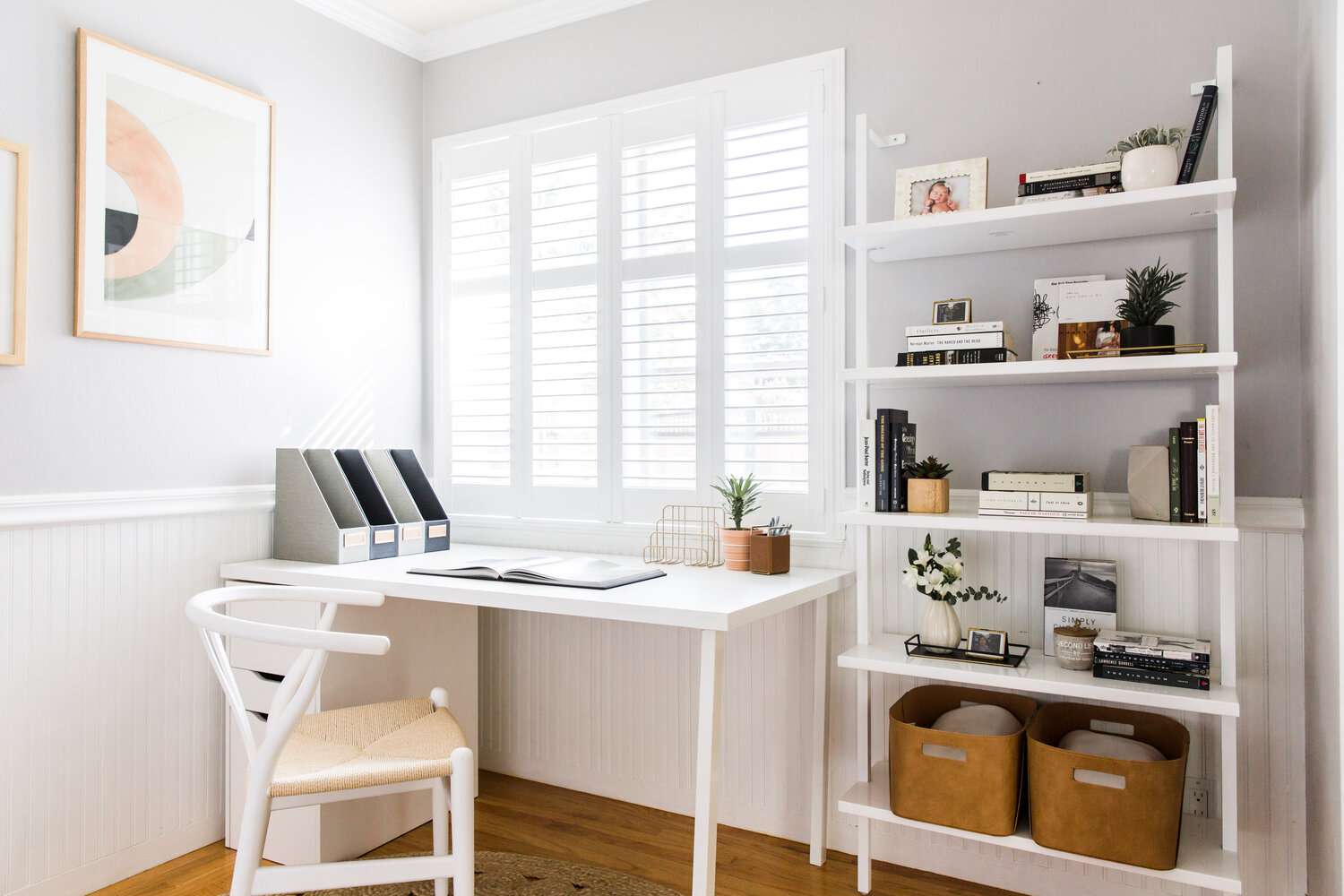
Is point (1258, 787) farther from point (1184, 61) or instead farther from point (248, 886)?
point (248, 886)

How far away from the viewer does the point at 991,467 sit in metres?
2.18

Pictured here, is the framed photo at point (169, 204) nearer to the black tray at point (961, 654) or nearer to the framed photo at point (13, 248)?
the framed photo at point (13, 248)

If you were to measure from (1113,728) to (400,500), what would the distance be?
202 cm

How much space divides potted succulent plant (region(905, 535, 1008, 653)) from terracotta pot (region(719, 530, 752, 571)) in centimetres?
40

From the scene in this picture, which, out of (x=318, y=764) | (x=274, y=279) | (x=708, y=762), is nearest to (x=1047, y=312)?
(x=708, y=762)

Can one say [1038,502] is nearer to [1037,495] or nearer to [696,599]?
[1037,495]

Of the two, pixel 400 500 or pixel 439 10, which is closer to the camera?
pixel 400 500

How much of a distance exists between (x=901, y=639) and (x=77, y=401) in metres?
2.10

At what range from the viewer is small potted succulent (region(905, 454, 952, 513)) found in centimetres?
204

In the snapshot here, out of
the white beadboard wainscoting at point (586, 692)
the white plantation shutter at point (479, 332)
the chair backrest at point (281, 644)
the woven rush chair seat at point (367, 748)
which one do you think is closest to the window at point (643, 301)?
the white plantation shutter at point (479, 332)

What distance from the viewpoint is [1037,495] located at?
1916mm

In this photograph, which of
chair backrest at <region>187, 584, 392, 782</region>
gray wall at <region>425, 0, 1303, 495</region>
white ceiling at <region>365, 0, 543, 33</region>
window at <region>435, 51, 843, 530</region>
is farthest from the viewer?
white ceiling at <region>365, 0, 543, 33</region>

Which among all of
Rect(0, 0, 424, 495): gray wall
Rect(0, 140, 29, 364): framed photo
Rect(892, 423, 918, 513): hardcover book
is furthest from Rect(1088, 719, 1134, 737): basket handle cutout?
Rect(0, 140, 29, 364): framed photo

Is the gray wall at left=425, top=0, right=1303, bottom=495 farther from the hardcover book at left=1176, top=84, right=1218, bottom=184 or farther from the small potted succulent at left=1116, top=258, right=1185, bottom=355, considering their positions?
the hardcover book at left=1176, top=84, right=1218, bottom=184
